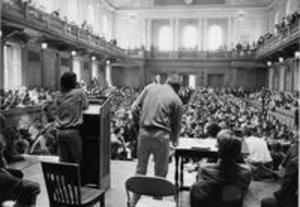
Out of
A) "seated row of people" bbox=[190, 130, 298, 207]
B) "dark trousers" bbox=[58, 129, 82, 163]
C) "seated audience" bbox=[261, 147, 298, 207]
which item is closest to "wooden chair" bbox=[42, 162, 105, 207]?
"dark trousers" bbox=[58, 129, 82, 163]

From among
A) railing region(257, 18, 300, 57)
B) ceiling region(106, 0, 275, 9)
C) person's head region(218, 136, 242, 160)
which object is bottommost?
person's head region(218, 136, 242, 160)

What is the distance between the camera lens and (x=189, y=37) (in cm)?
3422

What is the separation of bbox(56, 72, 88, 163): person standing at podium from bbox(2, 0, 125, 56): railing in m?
7.54

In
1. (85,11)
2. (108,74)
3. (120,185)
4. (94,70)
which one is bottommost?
(120,185)

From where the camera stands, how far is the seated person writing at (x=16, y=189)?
3.43m

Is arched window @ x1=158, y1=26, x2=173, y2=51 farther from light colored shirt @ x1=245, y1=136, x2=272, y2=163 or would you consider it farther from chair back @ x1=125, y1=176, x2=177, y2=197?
chair back @ x1=125, y1=176, x2=177, y2=197

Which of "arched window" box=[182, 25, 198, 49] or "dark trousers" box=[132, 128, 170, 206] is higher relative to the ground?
"arched window" box=[182, 25, 198, 49]

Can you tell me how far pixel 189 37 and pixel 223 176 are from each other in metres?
31.9

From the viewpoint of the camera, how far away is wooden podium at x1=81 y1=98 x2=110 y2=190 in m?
4.50

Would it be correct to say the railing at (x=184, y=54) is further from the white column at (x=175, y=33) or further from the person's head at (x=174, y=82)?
the person's head at (x=174, y=82)

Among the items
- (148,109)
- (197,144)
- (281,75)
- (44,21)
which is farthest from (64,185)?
(281,75)

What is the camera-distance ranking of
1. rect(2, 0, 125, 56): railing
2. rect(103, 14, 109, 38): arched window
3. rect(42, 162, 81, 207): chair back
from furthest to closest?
rect(103, 14, 109, 38): arched window < rect(2, 0, 125, 56): railing < rect(42, 162, 81, 207): chair back

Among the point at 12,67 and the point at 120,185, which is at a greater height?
the point at 12,67

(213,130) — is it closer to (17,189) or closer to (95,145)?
(95,145)
